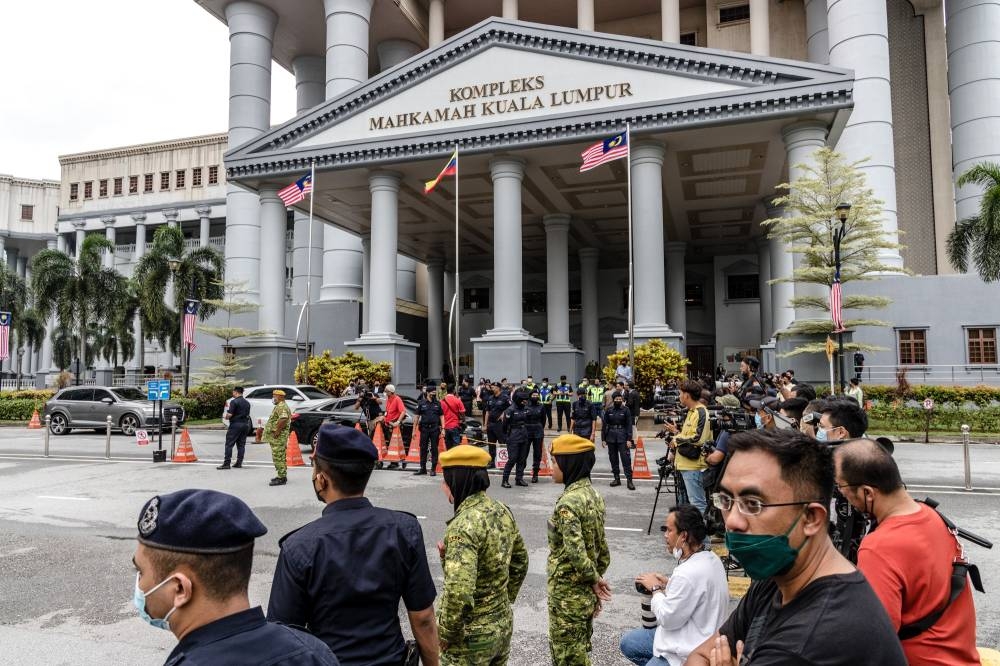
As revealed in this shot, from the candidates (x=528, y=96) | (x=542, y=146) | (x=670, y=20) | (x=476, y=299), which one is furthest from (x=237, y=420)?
(x=476, y=299)

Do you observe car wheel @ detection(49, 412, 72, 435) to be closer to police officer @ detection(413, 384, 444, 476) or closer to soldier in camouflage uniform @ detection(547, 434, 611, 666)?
police officer @ detection(413, 384, 444, 476)

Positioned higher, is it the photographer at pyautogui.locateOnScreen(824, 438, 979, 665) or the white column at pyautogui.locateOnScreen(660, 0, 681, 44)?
the white column at pyautogui.locateOnScreen(660, 0, 681, 44)

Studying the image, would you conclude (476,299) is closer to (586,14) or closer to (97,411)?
(586,14)

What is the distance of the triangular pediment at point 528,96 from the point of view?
2186 centimetres

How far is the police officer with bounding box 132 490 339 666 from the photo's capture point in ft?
5.92

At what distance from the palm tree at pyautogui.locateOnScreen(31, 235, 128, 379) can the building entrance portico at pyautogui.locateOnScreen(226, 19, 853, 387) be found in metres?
14.2

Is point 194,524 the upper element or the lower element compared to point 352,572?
upper

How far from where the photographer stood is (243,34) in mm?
36250

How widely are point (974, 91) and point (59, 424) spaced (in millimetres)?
40704

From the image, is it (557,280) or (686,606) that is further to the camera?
(557,280)

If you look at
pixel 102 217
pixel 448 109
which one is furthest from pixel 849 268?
pixel 102 217

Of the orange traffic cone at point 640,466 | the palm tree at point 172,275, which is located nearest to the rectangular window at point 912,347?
the orange traffic cone at point 640,466

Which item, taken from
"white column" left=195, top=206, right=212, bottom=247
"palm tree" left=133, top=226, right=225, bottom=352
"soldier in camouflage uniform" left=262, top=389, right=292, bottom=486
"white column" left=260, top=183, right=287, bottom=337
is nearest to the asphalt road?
"soldier in camouflage uniform" left=262, top=389, right=292, bottom=486

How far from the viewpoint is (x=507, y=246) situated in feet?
82.3
